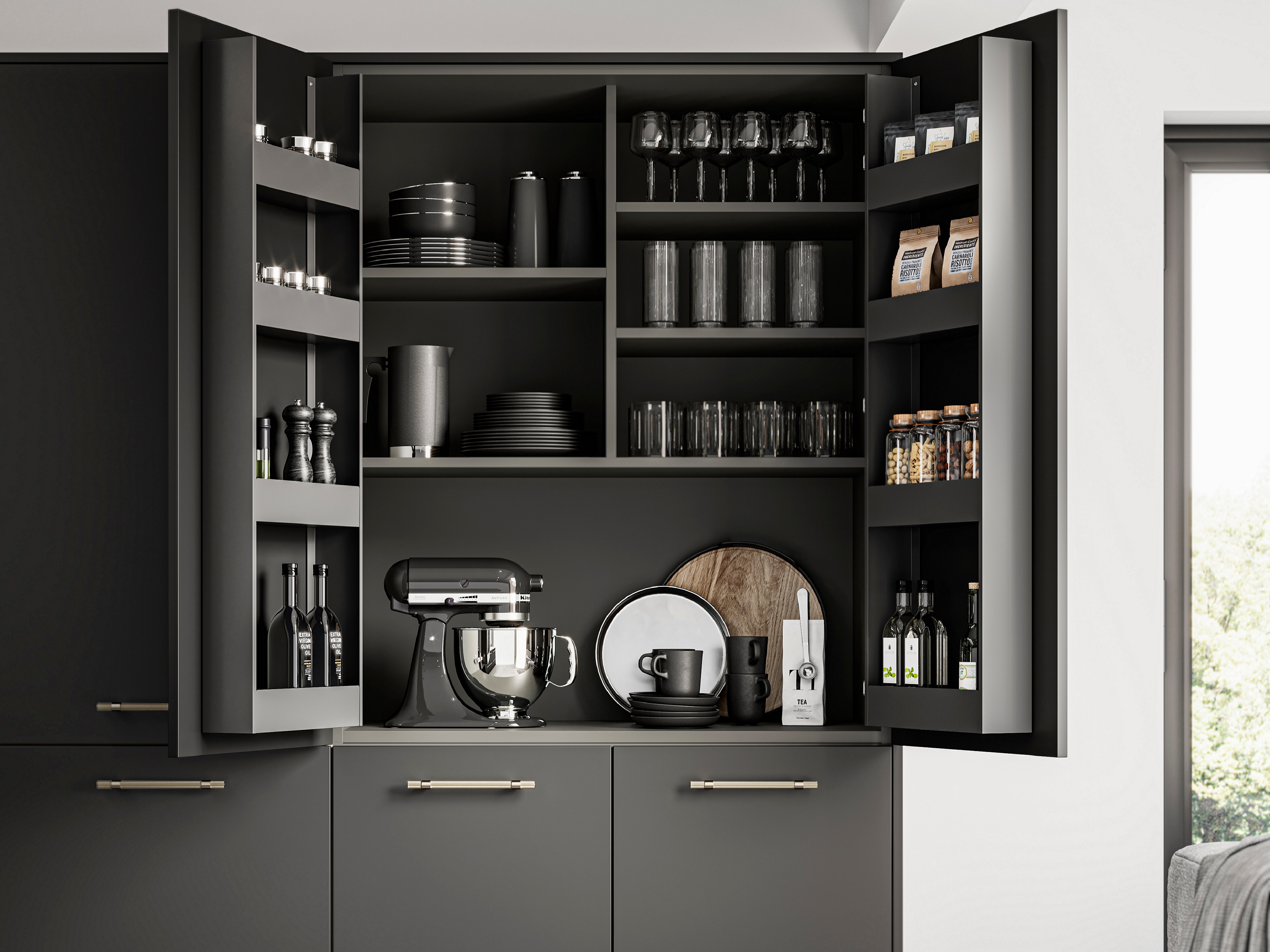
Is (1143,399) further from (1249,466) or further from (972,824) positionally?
(972,824)

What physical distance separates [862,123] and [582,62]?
2.16 ft

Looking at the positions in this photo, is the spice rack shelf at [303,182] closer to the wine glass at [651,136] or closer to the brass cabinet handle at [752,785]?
the wine glass at [651,136]

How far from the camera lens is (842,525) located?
2.62 metres

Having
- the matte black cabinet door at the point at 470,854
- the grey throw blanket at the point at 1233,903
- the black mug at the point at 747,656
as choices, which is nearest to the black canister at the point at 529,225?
the black mug at the point at 747,656

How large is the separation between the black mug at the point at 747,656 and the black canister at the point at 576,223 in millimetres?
888

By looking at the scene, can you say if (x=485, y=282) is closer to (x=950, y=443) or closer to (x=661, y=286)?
(x=661, y=286)

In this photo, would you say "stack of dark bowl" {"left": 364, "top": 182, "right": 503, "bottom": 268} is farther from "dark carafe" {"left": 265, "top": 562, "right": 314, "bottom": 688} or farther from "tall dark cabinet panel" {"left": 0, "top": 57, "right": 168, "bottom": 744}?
"dark carafe" {"left": 265, "top": 562, "right": 314, "bottom": 688}

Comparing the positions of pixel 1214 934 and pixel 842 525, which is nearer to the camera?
pixel 1214 934

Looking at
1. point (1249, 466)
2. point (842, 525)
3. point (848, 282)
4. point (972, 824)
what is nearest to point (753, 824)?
point (972, 824)

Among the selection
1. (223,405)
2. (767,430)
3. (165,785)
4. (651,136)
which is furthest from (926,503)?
(165,785)

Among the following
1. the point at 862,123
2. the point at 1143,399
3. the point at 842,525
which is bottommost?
the point at 842,525

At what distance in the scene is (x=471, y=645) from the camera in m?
2.32

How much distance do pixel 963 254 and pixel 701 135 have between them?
621 millimetres

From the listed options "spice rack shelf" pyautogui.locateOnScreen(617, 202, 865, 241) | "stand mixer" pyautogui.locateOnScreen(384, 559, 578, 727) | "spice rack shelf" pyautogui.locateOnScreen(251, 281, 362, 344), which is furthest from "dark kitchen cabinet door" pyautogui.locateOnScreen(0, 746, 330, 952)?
"spice rack shelf" pyautogui.locateOnScreen(617, 202, 865, 241)
